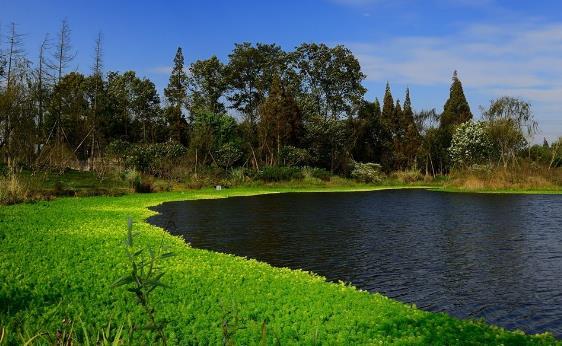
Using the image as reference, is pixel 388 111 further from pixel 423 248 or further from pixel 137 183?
pixel 423 248

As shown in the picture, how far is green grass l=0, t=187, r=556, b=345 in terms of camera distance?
7.93 m

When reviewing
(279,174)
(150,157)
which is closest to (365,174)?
(279,174)

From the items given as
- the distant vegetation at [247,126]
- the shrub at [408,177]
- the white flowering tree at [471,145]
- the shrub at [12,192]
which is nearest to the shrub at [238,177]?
the distant vegetation at [247,126]

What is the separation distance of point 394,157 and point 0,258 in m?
71.3

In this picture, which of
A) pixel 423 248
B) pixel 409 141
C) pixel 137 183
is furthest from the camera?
pixel 409 141

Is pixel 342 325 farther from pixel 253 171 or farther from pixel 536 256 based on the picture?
pixel 253 171

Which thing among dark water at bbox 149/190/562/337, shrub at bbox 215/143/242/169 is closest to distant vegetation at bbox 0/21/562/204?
shrub at bbox 215/143/242/169

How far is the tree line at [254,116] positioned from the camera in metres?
61.4

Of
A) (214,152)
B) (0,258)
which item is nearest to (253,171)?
(214,152)

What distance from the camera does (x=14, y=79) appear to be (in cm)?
4262

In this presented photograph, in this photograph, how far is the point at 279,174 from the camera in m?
62.1

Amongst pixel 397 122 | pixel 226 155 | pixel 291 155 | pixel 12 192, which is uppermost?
pixel 397 122

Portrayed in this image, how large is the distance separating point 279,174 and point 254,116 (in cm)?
2064

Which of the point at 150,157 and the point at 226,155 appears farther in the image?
the point at 226,155
